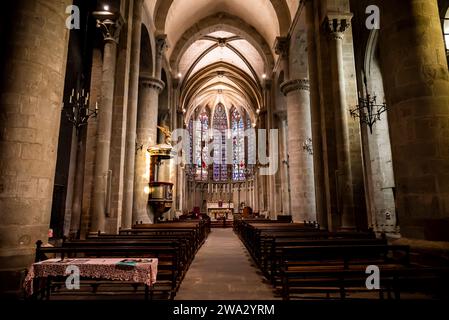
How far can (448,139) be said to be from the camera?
418cm

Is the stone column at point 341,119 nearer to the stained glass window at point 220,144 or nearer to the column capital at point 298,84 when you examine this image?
the column capital at point 298,84

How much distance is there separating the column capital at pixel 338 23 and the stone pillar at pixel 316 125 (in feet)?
3.18

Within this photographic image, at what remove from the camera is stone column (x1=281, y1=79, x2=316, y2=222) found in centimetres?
1410

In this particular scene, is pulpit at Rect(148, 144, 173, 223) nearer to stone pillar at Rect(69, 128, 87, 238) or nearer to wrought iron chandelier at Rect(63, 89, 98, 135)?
stone pillar at Rect(69, 128, 87, 238)

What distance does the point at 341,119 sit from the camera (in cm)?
918

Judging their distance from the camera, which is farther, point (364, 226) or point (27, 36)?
point (364, 226)

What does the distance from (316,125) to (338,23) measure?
3.40 metres

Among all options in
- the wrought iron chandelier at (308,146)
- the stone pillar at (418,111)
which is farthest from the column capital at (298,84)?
the stone pillar at (418,111)

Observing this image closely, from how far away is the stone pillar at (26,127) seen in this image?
13.9 ft

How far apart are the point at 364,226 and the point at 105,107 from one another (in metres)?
8.78

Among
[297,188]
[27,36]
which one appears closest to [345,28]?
[297,188]

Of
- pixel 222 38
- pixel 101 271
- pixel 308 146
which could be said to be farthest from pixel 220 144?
pixel 101 271

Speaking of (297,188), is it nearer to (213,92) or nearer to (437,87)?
(437,87)

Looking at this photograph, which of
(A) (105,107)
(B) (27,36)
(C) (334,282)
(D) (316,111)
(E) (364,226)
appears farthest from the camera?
(D) (316,111)
